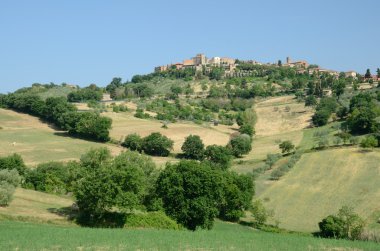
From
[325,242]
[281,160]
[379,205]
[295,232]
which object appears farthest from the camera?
[281,160]

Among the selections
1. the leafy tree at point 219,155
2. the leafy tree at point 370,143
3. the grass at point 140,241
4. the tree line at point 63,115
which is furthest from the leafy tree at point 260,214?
the tree line at point 63,115

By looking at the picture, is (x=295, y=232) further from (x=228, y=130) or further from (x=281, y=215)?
(x=228, y=130)

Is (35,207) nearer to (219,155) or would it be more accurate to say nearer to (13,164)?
(13,164)

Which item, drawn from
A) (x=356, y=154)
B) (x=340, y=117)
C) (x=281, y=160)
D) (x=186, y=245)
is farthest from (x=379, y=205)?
(x=340, y=117)

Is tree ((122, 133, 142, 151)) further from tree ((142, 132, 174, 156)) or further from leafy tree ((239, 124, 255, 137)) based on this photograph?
leafy tree ((239, 124, 255, 137))

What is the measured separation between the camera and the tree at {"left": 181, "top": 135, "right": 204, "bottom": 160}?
3907 inches

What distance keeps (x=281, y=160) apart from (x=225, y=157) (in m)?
10.5

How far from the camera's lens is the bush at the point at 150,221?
47.0 metres

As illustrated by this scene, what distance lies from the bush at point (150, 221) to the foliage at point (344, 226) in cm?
1543

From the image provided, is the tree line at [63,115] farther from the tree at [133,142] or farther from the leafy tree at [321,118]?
the leafy tree at [321,118]

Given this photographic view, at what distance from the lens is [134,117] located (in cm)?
13538

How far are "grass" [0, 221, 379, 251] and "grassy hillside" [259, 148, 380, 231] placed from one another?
717 inches

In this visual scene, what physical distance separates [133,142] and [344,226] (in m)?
57.7

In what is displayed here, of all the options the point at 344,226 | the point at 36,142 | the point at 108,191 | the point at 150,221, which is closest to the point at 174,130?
the point at 36,142
